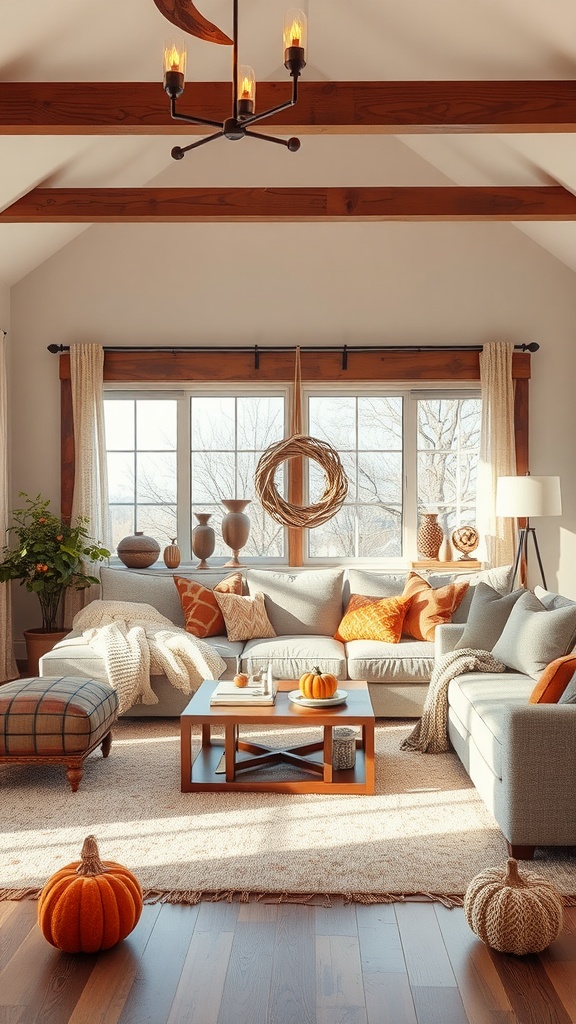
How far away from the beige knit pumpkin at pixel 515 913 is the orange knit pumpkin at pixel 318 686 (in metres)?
1.65

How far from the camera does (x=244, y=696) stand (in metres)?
4.46

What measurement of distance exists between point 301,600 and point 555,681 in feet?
8.80

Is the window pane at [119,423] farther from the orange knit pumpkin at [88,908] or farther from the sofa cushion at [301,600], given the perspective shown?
the orange knit pumpkin at [88,908]

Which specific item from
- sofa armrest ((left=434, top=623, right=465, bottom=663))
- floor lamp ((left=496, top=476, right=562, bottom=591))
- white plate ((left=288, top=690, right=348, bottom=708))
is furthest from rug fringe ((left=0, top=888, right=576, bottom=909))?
floor lamp ((left=496, top=476, right=562, bottom=591))

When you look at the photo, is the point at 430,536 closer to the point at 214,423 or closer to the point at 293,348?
the point at 293,348

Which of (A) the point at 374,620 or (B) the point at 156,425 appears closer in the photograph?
(A) the point at 374,620

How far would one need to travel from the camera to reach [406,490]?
23.3ft

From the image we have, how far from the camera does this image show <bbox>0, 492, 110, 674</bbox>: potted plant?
6500 mm

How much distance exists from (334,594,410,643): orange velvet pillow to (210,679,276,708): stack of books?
136 centimetres

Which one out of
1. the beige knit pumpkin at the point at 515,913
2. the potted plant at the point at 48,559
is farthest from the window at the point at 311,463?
the beige knit pumpkin at the point at 515,913

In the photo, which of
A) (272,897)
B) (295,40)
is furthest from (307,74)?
(272,897)

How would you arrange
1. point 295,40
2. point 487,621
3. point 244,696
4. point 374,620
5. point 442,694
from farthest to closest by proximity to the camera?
1. point 374,620
2. point 487,621
3. point 442,694
4. point 244,696
5. point 295,40

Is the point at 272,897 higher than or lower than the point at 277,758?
lower

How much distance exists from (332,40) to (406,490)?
3189 millimetres
